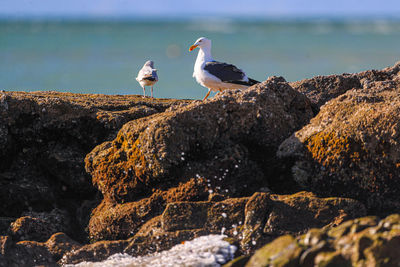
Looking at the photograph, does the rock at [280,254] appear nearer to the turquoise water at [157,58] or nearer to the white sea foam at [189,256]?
the white sea foam at [189,256]

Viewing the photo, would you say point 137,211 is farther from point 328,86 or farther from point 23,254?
point 328,86

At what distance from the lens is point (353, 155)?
5.37 m

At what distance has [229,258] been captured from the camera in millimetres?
4766

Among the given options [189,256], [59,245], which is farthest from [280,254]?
[59,245]

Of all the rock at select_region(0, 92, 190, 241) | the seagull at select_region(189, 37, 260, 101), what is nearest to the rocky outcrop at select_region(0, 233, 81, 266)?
the rock at select_region(0, 92, 190, 241)

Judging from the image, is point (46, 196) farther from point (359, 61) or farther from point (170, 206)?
point (359, 61)

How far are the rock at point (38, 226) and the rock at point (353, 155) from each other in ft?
7.16

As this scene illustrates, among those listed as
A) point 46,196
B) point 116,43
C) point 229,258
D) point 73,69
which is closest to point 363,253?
point 229,258

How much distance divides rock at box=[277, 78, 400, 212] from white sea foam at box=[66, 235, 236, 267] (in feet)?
3.70

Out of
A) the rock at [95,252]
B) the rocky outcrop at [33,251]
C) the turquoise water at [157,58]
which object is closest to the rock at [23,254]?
the rocky outcrop at [33,251]

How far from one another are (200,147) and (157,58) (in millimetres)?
39387

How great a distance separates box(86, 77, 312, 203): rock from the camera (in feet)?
18.2

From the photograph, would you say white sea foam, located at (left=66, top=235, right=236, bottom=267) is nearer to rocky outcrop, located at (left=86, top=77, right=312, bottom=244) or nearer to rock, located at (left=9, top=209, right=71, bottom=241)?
rocky outcrop, located at (left=86, top=77, right=312, bottom=244)

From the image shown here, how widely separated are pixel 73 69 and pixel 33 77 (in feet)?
14.8
